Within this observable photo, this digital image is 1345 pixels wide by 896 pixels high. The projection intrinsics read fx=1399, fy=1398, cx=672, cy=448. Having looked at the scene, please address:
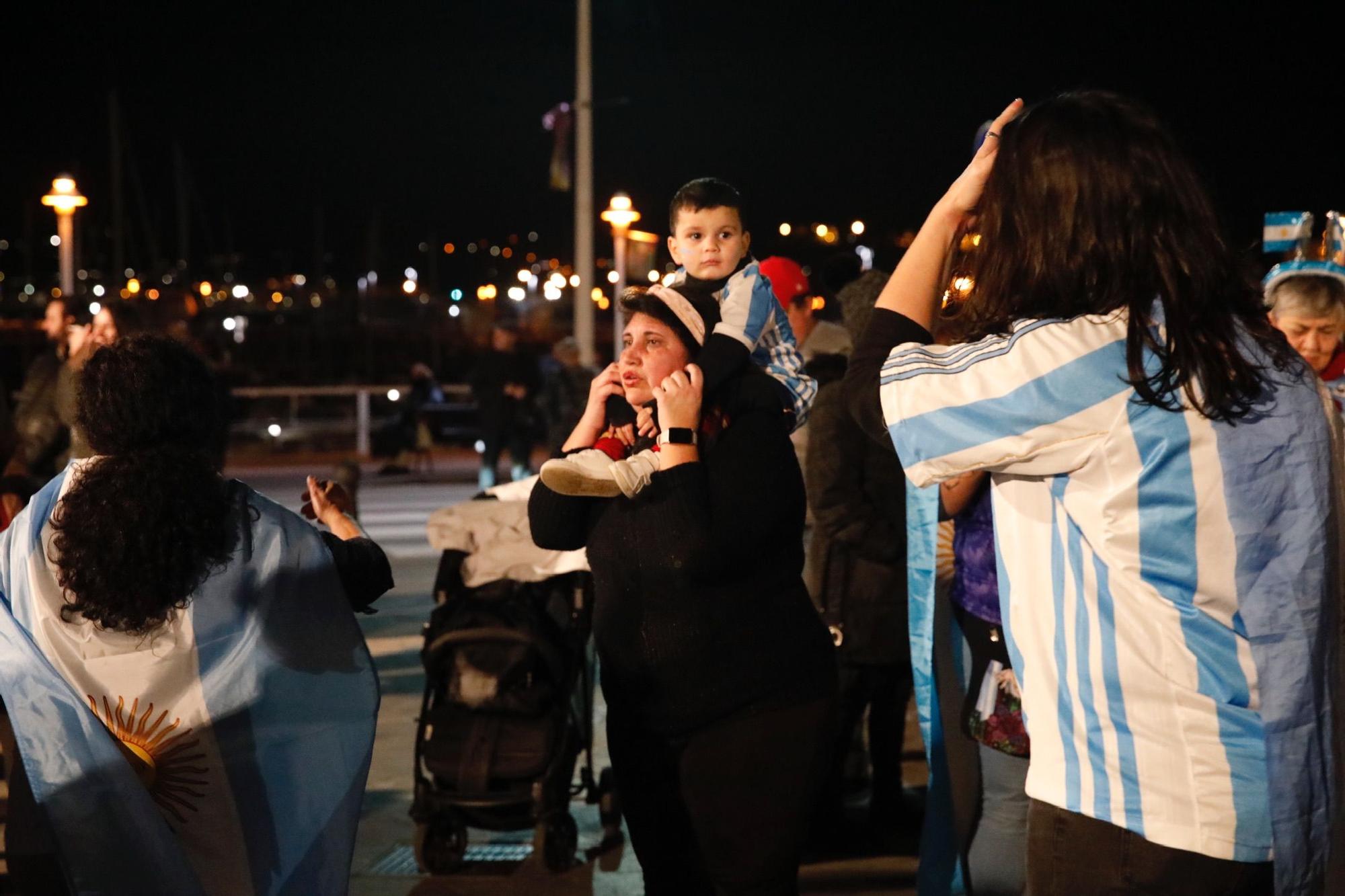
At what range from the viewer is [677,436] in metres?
3.29

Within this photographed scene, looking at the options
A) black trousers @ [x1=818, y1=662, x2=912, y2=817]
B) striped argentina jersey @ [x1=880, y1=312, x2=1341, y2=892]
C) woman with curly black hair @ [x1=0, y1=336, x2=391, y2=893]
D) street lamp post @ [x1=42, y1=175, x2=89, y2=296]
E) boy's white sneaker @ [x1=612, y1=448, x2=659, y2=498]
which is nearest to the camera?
striped argentina jersey @ [x1=880, y1=312, x2=1341, y2=892]

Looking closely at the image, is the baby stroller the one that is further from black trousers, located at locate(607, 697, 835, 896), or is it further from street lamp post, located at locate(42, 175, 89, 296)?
street lamp post, located at locate(42, 175, 89, 296)

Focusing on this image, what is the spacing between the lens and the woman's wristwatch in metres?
3.29

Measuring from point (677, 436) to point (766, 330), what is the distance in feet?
3.22

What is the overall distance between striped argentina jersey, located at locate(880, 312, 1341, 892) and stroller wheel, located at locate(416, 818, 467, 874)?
351cm

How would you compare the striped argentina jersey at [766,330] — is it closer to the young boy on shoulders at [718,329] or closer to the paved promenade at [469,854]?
the young boy on shoulders at [718,329]

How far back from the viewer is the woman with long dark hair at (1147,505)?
1.92 meters

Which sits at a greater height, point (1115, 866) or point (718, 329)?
point (718, 329)

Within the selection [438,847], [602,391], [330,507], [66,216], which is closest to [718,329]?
[602,391]

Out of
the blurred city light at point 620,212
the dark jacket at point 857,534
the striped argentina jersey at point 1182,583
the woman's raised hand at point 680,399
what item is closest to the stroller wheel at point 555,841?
the dark jacket at point 857,534

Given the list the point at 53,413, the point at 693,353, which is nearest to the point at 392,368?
the point at 53,413

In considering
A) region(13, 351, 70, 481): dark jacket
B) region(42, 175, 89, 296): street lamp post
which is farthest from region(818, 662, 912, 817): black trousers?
region(42, 175, 89, 296): street lamp post

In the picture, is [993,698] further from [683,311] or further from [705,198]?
[705,198]

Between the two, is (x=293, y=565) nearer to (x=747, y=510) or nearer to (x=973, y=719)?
(x=747, y=510)
